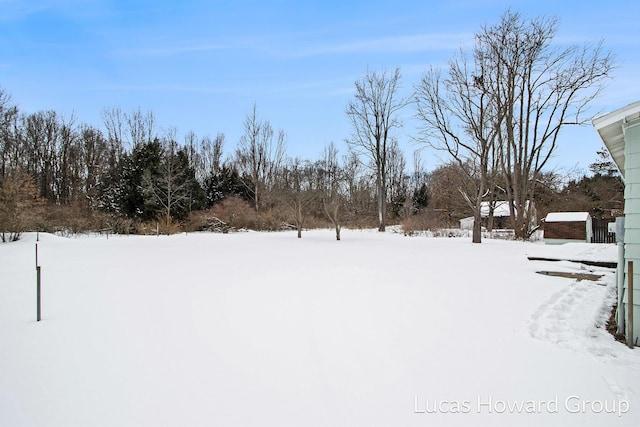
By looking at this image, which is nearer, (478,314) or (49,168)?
(478,314)

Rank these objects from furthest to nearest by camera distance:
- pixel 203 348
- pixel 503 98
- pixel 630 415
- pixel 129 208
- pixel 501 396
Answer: pixel 129 208
pixel 503 98
pixel 203 348
pixel 501 396
pixel 630 415

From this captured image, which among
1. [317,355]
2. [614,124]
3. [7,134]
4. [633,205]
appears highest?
[7,134]

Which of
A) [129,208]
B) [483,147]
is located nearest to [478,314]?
[483,147]

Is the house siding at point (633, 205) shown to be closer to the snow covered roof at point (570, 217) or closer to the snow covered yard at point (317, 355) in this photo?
the snow covered yard at point (317, 355)

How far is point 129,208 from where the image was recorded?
23500 mm

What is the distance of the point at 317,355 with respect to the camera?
11.1 feet

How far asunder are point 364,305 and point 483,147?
14431mm

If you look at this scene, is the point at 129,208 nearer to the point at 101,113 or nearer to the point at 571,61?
the point at 101,113

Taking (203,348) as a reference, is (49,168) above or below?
above

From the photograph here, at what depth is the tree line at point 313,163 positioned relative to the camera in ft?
55.9

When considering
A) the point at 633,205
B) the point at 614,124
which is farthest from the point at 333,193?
the point at 633,205

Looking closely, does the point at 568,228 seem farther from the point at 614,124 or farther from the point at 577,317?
the point at 614,124

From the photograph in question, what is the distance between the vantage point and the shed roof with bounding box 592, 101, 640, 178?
11.7ft

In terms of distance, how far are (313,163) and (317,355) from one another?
21.3 m
